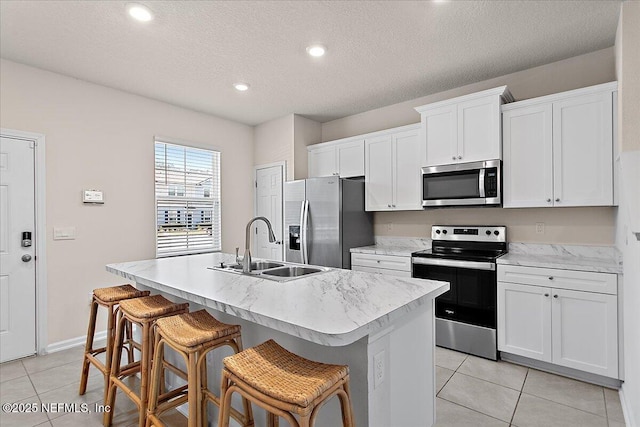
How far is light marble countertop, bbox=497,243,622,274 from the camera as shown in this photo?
2.53 metres

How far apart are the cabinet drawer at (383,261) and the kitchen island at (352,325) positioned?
4.72ft

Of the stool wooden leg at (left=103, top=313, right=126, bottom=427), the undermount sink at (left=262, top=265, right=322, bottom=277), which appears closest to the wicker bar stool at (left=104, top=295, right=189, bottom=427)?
the stool wooden leg at (left=103, top=313, right=126, bottom=427)

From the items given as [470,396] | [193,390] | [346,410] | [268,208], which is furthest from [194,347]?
[268,208]

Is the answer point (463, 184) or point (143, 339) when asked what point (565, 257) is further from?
point (143, 339)

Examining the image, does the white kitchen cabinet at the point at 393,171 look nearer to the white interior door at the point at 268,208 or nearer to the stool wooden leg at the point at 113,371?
the white interior door at the point at 268,208

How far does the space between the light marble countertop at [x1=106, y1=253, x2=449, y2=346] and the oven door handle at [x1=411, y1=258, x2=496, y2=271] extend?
132 centimetres

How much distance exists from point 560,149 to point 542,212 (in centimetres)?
64

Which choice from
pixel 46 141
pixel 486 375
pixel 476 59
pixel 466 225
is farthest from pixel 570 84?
pixel 46 141

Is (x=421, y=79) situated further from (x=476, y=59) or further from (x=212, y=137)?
(x=212, y=137)

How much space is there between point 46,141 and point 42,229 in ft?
2.79

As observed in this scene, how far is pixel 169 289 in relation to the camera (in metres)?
1.87

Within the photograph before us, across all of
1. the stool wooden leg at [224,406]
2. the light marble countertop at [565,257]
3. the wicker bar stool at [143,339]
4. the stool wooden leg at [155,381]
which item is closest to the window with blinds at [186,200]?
the wicker bar stool at [143,339]

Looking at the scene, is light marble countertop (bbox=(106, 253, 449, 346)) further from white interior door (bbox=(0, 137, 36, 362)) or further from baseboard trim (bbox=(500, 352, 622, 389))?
baseboard trim (bbox=(500, 352, 622, 389))

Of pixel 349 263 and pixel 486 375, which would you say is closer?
pixel 486 375
